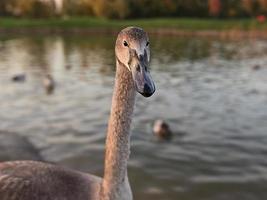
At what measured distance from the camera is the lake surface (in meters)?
10.6

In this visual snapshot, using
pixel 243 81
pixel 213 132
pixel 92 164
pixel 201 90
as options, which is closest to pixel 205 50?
pixel 243 81

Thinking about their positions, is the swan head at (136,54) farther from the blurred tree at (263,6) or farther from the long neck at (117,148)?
the blurred tree at (263,6)

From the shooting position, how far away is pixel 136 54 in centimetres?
411

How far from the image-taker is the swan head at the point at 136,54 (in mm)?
3863

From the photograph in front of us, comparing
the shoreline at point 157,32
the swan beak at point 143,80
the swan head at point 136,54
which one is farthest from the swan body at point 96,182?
the shoreline at point 157,32

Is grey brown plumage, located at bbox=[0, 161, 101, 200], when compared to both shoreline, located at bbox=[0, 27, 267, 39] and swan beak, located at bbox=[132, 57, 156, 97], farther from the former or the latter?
shoreline, located at bbox=[0, 27, 267, 39]

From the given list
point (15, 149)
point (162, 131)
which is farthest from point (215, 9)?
point (15, 149)

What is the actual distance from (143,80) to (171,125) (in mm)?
11628

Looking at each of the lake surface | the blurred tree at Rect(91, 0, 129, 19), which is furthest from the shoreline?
the lake surface

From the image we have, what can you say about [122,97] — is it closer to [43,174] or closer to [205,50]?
[43,174]

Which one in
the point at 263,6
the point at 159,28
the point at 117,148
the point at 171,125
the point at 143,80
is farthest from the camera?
the point at 263,6

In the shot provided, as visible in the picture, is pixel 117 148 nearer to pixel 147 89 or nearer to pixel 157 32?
pixel 147 89

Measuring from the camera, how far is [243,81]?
968 inches

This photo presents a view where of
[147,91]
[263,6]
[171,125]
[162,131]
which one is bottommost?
[171,125]
